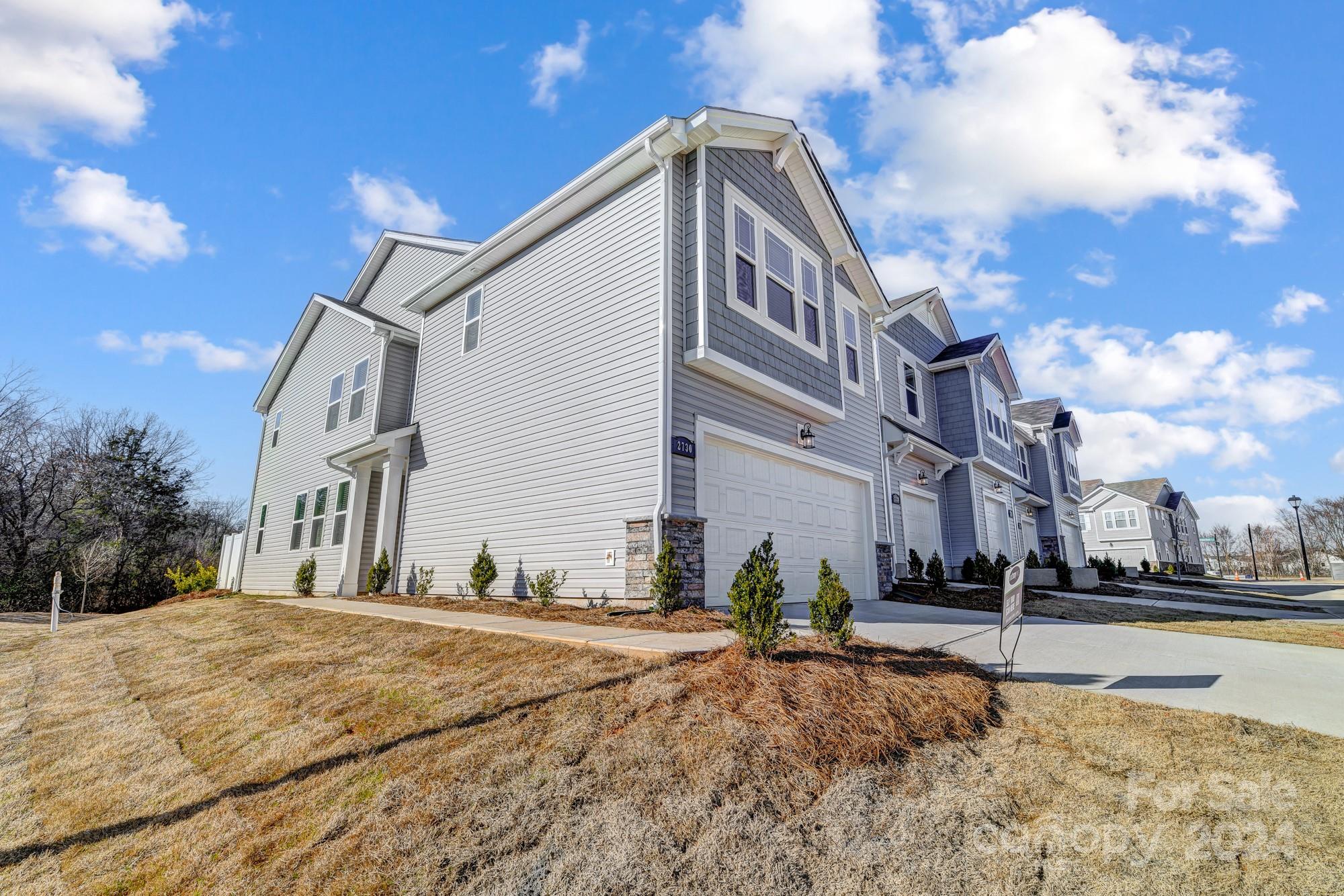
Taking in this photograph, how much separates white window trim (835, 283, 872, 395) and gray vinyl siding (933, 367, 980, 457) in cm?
517

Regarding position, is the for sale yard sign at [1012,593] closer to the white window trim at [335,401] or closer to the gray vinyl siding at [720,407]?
the gray vinyl siding at [720,407]

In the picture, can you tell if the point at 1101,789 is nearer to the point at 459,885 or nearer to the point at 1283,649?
the point at 459,885

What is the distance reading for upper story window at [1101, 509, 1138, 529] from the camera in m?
42.5

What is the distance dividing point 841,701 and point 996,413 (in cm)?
1893

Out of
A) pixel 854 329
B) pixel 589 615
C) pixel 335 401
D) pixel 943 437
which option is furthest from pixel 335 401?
pixel 943 437

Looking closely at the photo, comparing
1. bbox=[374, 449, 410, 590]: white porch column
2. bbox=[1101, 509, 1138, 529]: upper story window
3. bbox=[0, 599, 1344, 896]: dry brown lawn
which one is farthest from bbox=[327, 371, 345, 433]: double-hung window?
bbox=[1101, 509, 1138, 529]: upper story window

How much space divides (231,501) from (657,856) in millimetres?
54073

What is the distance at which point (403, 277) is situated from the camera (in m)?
15.6

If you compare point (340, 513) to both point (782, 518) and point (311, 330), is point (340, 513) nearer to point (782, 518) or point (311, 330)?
point (311, 330)

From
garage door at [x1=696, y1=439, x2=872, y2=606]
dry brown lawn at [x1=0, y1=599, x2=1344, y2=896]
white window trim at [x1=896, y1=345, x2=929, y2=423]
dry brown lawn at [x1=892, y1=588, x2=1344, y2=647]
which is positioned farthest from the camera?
white window trim at [x1=896, y1=345, x2=929, y2=423]

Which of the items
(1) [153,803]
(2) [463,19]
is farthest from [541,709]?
(2) [463,19]

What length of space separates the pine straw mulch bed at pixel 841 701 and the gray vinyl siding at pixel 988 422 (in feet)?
49.5

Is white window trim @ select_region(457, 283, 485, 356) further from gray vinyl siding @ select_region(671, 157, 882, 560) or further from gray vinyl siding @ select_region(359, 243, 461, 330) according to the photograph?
gray vinyl siding @ select_region(671, 157, 882, 560)

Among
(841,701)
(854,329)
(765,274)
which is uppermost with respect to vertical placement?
(854,329)
